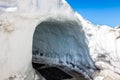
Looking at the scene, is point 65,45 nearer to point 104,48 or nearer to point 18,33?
point 104,48

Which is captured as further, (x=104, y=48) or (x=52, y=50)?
(x=52, y=50)

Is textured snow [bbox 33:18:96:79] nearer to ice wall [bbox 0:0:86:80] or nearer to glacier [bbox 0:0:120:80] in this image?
glacier [bbox 0:0:120:80]

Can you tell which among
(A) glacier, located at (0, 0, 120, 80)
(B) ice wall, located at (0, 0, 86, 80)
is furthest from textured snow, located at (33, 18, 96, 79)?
(B) ice wall, located at (0, 0, 86, 80)

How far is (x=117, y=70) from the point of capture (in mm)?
2344

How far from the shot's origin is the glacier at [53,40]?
5.70ft

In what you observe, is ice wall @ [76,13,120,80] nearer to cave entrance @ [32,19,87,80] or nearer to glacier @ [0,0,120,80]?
glacier @ [0,0,120,80]

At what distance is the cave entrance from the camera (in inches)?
95.6

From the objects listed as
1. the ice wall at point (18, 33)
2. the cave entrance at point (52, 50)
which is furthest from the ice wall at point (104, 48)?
the ice wall at point (18, 33)

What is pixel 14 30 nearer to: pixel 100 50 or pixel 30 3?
pixel 30 3

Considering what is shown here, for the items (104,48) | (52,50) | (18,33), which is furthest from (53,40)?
(18,33)

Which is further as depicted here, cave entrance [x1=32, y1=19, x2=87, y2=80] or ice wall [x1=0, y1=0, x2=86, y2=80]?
cave entrance [x1=32, y1=19, x2=87, y2=80]

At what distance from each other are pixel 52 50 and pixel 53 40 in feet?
0.33

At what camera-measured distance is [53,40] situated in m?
2.51

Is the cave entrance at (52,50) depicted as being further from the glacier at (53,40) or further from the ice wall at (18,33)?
the ice wall at (18,33)
